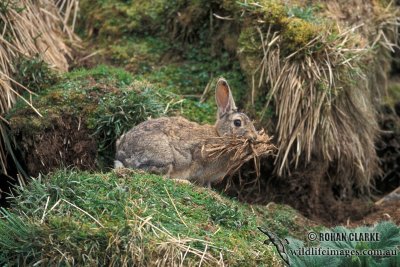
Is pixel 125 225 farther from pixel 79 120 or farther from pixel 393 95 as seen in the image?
pixel 393 95

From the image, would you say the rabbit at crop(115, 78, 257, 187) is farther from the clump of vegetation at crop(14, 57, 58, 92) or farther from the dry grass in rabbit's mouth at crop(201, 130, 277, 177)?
the clump of vegetation at crop(14, 57, 58, 92)

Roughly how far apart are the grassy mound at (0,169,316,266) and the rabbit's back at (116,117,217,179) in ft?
1.72

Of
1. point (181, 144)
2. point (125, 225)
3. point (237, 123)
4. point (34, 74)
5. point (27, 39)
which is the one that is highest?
point (27, 39)

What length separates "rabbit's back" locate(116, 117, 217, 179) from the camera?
8.28 meters

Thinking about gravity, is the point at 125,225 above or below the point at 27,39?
below

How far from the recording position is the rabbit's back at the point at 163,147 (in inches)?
326

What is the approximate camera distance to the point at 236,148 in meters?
8.64

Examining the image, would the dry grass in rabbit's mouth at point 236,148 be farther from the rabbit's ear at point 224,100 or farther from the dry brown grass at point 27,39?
the dry brown grass at point 27,39

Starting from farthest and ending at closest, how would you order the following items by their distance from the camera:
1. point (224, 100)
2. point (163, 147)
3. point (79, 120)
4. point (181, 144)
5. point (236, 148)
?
point (224, 100), point (79, 120), point (236, 148), point (181, 144), point (163, 147)

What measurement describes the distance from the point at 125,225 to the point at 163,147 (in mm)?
1885

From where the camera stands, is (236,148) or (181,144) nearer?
(181,144)

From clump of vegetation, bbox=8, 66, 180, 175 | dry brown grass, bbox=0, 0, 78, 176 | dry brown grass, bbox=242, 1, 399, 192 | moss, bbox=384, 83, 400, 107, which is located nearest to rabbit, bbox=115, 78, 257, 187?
clump of vegetation, bbox=8, 66, 180, 175

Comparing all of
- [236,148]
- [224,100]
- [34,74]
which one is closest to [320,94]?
[224,100]

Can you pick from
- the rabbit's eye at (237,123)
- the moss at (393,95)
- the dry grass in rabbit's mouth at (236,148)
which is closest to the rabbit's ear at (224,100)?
the rabbit's eye at (237,123)
